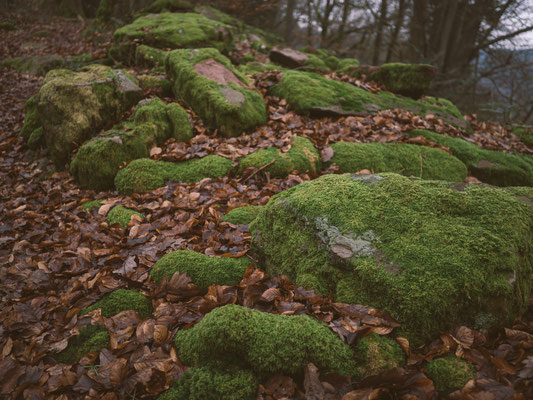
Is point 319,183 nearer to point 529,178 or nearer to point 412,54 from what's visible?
point 529,178

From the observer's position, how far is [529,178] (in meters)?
4.87

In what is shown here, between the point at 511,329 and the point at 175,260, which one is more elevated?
the point at 511,329

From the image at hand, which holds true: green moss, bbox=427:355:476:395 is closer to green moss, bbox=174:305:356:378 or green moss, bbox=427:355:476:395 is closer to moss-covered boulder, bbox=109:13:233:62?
green moss, bbox=174:305:356:378

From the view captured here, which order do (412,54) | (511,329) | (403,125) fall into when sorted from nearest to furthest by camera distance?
1. (511,329)
2. (403,125)
3. (412,54)

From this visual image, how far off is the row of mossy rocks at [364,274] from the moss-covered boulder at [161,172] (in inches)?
75.8

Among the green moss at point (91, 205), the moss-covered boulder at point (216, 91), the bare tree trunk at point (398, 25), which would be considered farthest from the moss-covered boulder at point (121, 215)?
the bare tree trunk at point (398, 25)

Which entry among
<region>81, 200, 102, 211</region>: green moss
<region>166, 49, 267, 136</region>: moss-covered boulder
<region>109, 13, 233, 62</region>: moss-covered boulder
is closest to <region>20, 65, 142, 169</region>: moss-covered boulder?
<region>166, 49, 267, 136</region>: moss-covered boulder

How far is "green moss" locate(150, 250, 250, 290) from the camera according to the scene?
2.49 meters

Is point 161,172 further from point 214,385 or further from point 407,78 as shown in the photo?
point 407,78

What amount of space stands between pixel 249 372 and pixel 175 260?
1285 millimetres

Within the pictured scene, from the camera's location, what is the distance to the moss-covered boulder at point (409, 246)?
184cm

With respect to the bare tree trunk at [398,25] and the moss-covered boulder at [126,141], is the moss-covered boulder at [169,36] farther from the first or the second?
the bare tree trunk at [398,25]

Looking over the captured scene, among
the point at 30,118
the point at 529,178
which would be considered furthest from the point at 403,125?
the point at 30,118

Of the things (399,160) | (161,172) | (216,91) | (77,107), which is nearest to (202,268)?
(161,172)
